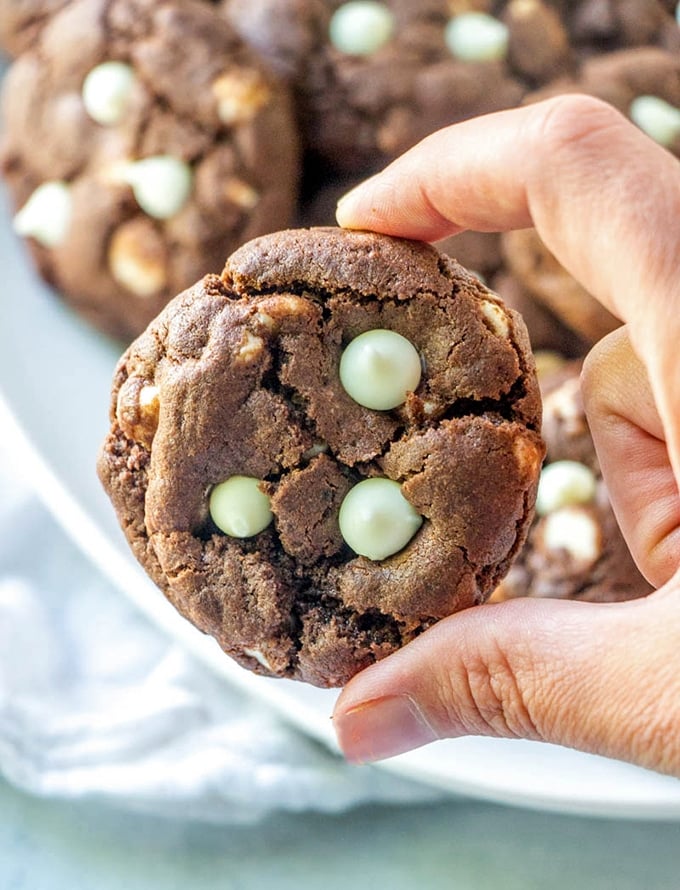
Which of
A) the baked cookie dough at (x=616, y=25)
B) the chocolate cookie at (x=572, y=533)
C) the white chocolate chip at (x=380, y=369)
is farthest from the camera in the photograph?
the baked cookie dough at (x=616, y=25)

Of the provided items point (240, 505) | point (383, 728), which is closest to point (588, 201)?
point (240, 505)

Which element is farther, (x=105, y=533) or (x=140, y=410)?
(x=105, y=533)

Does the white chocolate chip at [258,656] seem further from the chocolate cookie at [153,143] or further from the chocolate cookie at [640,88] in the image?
the chocolate cookie at [640,88]

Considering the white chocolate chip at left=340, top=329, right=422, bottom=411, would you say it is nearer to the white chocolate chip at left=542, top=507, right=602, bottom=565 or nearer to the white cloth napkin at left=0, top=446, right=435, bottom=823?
the white chocolate chip at left=542, top=507, right=602, bottom=565

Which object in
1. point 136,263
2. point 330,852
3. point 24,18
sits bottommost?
point 330,852

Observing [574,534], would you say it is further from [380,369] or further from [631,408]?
[380,369]

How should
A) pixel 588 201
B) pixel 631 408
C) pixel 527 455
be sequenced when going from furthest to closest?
pixel 631 408 < pixel 527 455 < pixel 588 201

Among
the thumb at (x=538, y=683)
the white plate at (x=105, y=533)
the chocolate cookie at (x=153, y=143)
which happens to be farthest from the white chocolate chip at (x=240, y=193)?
the thumb at (x=538, y=683)

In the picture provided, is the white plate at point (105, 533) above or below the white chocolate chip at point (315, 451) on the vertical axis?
below
